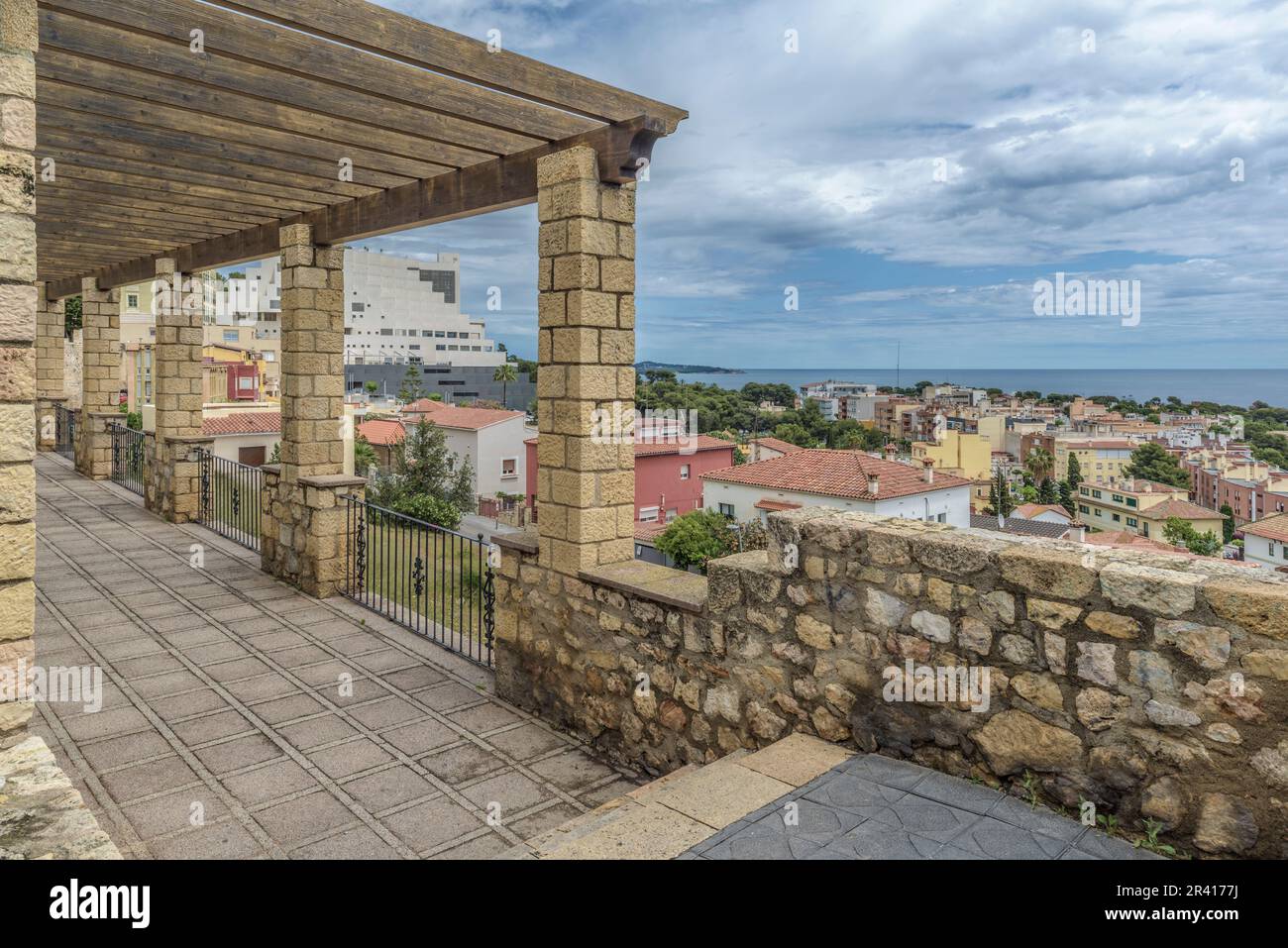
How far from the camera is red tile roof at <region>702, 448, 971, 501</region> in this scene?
952 inches

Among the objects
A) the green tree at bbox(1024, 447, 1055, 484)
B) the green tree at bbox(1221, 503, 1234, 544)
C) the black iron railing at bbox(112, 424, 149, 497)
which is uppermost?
the black iron railing at bbox(112, 424, 149, 497)

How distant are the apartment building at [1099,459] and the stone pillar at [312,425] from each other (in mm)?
63845

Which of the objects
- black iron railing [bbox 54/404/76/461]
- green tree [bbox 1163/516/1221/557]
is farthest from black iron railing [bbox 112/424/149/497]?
green tree [bbox 1163/516/1221/557]

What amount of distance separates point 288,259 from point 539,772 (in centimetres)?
552

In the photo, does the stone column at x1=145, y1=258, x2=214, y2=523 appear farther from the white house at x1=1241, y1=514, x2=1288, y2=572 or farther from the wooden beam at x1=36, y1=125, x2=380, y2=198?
the white house at x1=1241, y1=514, x2=1288, y2=572

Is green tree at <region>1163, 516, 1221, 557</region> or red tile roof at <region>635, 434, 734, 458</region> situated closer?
red tile roof at <region>635, 434, 734, 458</region>

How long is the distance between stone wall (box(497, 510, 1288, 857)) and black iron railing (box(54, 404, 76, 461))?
16.3 m

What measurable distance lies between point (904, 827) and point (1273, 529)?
1435 inches

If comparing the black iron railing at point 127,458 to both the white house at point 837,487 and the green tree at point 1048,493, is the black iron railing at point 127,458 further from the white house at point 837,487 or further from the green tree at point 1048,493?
the green tree at point 1048,493

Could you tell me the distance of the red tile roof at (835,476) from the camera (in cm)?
2419

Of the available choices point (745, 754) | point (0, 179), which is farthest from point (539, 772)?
point (0, 179)
